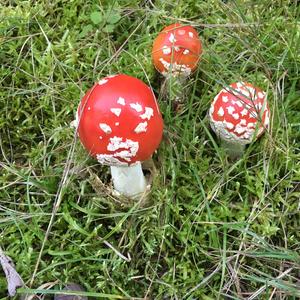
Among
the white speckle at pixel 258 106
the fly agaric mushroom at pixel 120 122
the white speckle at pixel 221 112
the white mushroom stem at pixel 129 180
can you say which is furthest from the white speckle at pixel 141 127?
the white speckle at pixel 258 106

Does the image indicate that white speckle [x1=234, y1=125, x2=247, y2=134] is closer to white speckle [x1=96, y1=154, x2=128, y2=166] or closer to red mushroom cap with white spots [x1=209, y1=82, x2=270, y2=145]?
red mushroom cap with white spots [x1=209, y1=82, x2=270, y2=145]

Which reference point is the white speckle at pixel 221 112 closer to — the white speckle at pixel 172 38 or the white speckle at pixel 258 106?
the white speckle at pixel 258 106

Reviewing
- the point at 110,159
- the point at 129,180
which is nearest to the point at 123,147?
the point at 110,159

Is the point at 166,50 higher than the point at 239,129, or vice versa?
the point at 166,50

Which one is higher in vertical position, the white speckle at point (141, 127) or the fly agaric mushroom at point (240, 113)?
the white speckle at point (141, 127)

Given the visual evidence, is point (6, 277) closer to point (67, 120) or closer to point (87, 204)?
point (87, 204)

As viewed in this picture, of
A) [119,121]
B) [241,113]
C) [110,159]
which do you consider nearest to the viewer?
[119,121]

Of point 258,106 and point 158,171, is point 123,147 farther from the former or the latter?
point 258,106
